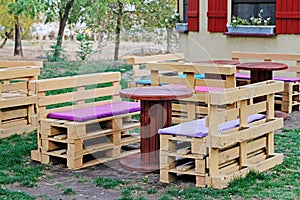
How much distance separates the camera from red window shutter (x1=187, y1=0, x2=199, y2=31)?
40.0 ft

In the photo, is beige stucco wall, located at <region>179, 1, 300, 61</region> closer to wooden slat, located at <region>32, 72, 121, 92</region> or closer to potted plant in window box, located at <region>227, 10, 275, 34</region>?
potted plant in window box, located at <region>227, 10, 275, 34</region>

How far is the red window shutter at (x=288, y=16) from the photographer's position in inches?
418

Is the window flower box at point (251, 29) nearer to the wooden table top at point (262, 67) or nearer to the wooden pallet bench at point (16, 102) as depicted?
the wooden table top at point (262, 67)

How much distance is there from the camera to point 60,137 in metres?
6.54

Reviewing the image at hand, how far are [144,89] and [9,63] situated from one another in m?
3.56

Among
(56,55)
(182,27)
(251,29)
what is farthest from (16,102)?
(56,55)

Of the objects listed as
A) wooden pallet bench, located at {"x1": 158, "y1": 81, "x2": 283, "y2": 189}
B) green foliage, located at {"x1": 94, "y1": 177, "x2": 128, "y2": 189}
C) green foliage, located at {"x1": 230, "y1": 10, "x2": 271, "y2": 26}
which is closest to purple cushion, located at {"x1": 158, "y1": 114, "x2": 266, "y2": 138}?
wooden pallet bench, located at {"x1": 158, "y1": 81, "x2": 283, "y2": 189}

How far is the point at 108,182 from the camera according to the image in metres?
5.91

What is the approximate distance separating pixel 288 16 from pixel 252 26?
0.77 meters

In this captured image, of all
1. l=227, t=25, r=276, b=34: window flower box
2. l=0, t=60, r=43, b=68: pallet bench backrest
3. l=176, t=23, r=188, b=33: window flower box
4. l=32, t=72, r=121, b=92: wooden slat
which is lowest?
l=32, t=72, r=121, b=92: wooden slat

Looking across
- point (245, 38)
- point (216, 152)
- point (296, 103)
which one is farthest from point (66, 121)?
point (245, 38)

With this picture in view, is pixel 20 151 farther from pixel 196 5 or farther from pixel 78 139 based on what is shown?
pixel 196 5

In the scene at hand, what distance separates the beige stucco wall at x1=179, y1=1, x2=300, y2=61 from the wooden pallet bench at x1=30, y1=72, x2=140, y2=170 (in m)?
4.70

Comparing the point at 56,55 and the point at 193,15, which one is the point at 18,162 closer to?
the point at 193,15
